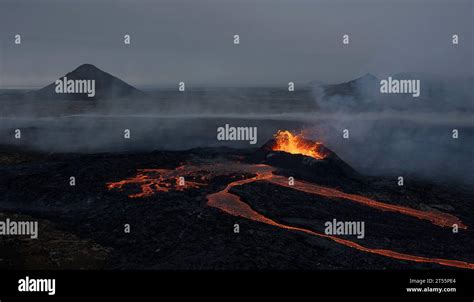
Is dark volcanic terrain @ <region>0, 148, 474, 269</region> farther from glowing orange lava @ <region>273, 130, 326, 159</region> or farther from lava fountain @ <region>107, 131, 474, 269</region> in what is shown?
glowing orange lava @ <region>273, 130, 326, 159</region>

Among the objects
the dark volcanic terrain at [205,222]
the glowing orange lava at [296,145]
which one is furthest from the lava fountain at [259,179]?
the dark volcanic terrain at [205,222]

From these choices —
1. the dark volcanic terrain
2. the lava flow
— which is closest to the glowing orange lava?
the dark volcanic terrain

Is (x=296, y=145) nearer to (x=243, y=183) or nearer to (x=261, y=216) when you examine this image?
(x=243, y=183)

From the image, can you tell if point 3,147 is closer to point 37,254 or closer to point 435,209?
point 37,254

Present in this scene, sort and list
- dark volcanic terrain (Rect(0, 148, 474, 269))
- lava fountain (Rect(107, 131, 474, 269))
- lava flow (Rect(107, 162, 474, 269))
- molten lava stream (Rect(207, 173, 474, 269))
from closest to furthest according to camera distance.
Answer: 1. dark volcanic terrain (Rect(0, 148, 474, 269))
2. molten lava stream (Rect(207, 173, 474, 269))
3. lava flow (Rect(107, 162, 474, 269))
4. lava fountain (Rect(107, 131, 474, 269))

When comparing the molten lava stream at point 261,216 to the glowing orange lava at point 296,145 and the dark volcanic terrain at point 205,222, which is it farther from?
the glowing orange lava at point 296,145

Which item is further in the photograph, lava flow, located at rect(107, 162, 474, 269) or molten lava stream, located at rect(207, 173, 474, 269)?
lava flow, located at rect(107, 162, 474, 269)
